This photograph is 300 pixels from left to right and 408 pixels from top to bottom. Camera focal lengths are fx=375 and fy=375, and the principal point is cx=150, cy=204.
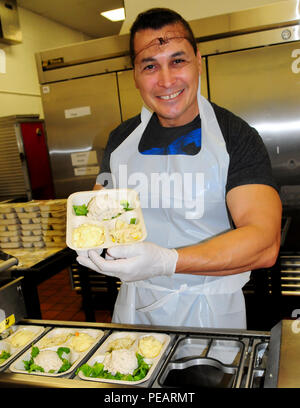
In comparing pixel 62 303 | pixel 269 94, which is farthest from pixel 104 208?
pixel 62 303

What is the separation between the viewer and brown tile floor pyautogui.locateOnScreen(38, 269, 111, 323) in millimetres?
3854

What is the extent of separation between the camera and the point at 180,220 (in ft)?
5.57

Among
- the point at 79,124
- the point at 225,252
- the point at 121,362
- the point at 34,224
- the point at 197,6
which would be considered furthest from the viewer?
the point at 79,124

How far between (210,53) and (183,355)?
2.71 m

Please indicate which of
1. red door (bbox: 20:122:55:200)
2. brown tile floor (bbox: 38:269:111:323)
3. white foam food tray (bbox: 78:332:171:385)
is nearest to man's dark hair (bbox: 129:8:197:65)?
white foam food tray (bbox: 78:332:171:385)

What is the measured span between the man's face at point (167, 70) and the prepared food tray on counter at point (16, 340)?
3.54 feet

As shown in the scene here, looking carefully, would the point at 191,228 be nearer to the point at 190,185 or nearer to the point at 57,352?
the point at 190,185

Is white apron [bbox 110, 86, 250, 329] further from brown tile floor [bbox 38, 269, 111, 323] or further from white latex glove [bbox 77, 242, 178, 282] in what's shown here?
brown tile floor [bbox 38, 269, 111, 323]

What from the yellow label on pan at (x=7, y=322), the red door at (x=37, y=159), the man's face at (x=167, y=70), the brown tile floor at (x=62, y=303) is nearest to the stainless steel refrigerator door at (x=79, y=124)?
the brown tile floor at (x=62, y=303)

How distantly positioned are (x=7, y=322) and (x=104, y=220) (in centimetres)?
69

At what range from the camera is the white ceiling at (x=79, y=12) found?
5695 mm

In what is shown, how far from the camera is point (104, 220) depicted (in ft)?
4.42

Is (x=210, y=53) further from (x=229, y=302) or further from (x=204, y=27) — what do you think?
(x=229, y=302)

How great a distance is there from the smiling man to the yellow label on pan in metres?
0.49
